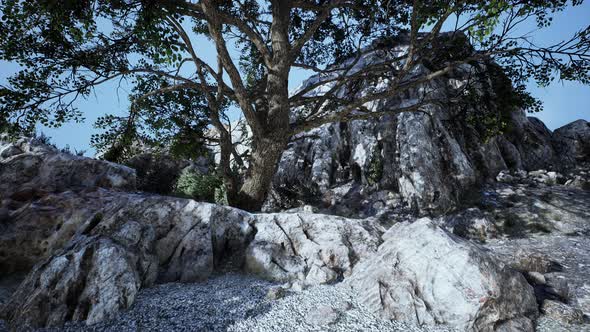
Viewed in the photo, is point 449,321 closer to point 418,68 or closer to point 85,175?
point 85,175

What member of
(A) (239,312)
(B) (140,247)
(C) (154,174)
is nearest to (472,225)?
(A) (239,312)

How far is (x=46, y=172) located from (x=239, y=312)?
6.77 m

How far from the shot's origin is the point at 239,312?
3.71m

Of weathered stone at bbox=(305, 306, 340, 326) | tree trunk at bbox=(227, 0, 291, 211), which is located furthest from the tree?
weathered stone at bbox=(305, 306, 340, 326)

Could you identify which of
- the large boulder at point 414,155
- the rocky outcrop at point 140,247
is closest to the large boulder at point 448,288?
the rocky outcrop at point 140,247

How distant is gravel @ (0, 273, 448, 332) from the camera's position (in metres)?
3.35

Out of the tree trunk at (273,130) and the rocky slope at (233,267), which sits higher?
the tree trunk at (273,130)

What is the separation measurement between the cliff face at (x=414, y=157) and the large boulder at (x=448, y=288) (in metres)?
6.81

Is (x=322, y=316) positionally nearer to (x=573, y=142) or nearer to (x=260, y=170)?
(x=260, y=170)

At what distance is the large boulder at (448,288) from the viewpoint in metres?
3.52

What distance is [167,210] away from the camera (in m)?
5.40

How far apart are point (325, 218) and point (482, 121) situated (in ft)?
22.5

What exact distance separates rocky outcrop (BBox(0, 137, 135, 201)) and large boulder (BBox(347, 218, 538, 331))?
22.7 ft

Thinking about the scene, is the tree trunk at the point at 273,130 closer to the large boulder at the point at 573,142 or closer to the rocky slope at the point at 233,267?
the rocky slope at the point at 233,267
